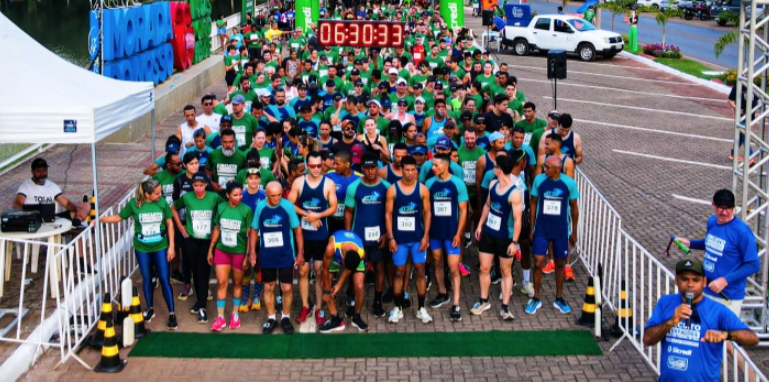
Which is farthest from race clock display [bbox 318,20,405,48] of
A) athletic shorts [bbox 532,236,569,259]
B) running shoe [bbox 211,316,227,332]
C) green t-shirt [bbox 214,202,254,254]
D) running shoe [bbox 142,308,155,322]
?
running shoe [bbox 211,316,227,332]

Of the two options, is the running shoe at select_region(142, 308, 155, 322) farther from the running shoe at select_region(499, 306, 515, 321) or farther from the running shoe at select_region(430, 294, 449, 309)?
the running shoe at select_region(499, 306, 515, 321)

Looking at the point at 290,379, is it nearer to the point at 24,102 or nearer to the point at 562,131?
the point at 24,102

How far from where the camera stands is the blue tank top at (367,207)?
8836 millimetres

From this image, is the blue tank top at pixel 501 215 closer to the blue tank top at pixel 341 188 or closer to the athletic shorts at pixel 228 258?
the blue tank top at pixel 341 188

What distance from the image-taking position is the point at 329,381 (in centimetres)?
777

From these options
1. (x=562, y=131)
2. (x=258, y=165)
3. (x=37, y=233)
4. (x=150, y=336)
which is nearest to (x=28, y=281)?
(x=37, y=233)

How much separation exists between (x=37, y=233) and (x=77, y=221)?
0.96 meters

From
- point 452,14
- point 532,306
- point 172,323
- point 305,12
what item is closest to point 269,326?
point 172,323

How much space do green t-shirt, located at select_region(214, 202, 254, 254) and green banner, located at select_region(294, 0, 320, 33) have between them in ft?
80.9

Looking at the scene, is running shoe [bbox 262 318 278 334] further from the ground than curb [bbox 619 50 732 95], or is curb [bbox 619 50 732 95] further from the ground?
curb [bbox 619 50 732 95]

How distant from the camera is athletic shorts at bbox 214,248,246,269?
347 inches

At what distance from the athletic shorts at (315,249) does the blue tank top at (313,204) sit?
5 cm

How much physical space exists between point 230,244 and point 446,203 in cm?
231


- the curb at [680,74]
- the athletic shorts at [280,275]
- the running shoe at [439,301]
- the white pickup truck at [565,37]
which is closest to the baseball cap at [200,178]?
the athletic shorts at [280,275]
